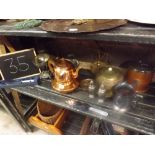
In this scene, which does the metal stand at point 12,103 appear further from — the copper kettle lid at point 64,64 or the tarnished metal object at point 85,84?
the tarnished metal object at point 85,84

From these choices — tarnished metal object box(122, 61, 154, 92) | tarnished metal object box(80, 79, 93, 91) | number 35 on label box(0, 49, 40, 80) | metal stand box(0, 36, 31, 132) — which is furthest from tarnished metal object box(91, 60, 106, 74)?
metal stand box(0, 36, 31, 132)

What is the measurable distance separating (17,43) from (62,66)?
576 millimetres

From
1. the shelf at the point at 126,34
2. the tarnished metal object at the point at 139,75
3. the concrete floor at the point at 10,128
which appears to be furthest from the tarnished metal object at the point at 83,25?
the concrete floor at the point at 10,128

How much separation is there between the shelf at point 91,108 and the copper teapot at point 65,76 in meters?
0.04

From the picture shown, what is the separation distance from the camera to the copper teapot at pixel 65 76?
1.29 meters

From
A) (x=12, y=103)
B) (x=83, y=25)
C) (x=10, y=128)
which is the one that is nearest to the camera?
(x=83, y=25)

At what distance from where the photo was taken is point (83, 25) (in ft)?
3.29

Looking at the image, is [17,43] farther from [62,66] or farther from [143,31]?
[143,31]

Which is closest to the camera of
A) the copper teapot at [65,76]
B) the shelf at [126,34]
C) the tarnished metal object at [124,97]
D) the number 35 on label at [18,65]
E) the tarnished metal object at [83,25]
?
the shelf at [126,34]

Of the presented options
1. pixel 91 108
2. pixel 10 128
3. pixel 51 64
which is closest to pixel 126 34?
pixel 91 108

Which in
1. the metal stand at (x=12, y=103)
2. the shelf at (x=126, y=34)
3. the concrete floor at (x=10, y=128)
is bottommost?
the concrete floor at (x=10, y=128)

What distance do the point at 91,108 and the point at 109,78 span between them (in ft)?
0.61

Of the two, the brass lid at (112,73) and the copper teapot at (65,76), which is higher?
the brass lid at (112,73)

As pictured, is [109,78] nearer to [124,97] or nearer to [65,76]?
[124,97]
